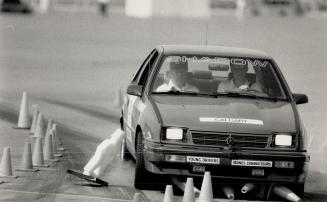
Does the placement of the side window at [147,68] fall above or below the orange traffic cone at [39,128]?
above

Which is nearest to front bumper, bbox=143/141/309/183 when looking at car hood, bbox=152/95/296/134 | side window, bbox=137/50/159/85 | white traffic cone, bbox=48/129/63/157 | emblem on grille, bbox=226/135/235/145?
emblem on grille, bbox=226/135/235/145

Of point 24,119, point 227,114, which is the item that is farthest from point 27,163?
point 24,119

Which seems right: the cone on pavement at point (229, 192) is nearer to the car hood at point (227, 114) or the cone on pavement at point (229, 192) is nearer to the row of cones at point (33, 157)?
the car hood at point (227, 114)

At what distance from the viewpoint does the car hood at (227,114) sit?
11375 mm

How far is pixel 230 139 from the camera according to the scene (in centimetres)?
1127

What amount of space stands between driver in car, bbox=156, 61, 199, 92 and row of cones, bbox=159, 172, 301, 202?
4.77ft

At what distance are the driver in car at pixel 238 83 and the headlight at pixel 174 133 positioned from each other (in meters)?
1.33

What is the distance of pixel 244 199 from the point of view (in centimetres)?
1136

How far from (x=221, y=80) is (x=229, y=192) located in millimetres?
2067

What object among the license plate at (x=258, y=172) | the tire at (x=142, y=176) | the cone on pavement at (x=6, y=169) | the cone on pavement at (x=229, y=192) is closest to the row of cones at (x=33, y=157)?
the cone on pavement at (x=6, y=169)

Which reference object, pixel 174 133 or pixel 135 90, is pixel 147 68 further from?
pixel 174 133

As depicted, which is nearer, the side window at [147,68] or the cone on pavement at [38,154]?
the cone on pavement at [38,154]

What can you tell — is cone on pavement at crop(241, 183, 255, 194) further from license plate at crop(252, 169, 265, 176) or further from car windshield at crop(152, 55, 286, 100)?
car windshield at crop(152, 55, 286, 100)

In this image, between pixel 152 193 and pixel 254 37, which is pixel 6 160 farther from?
pixel 254 37
